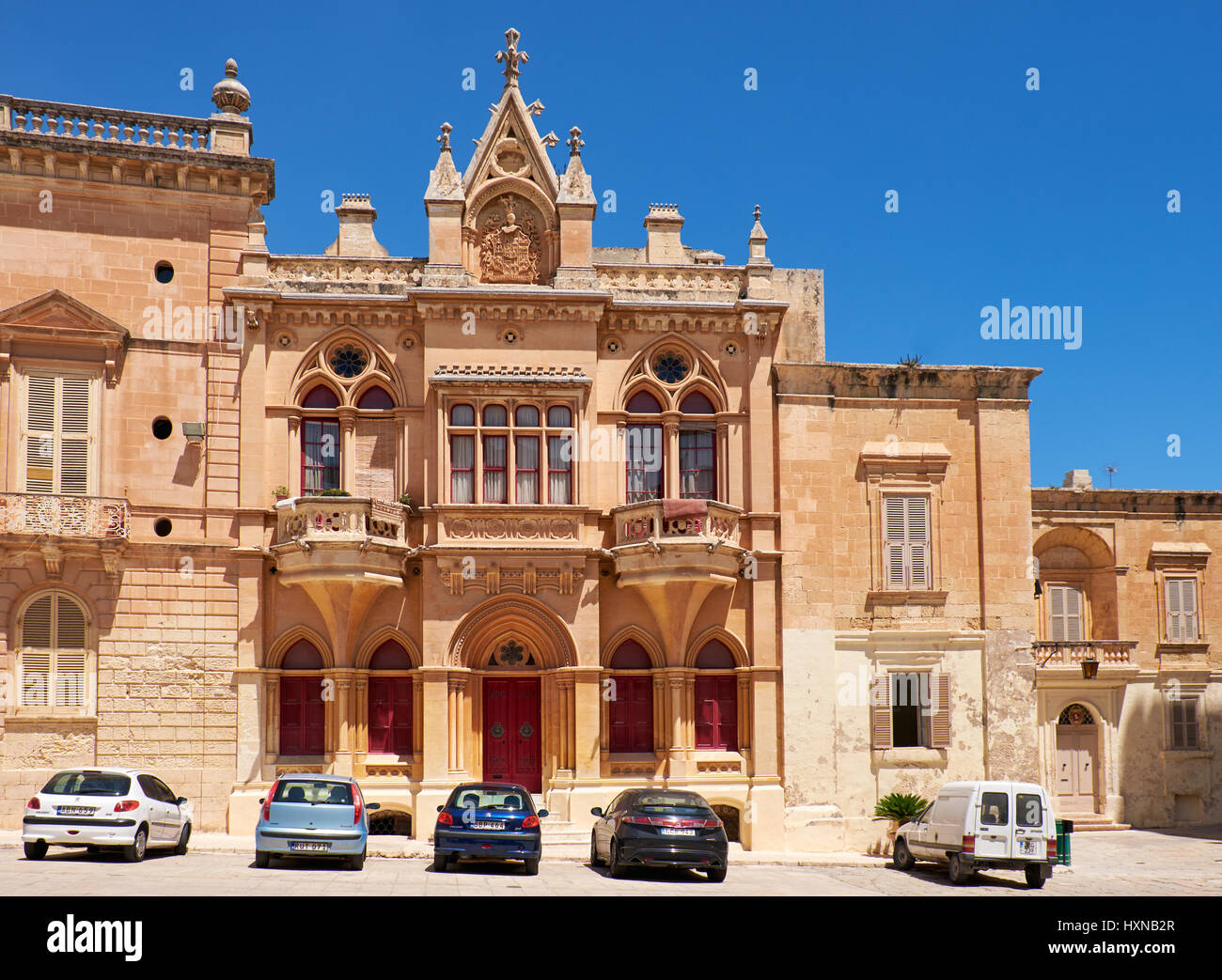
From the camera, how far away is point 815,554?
1168 inches

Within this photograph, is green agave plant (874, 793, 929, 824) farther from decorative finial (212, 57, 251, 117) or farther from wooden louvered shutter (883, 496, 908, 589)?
decorative finial (212, 57, 251, 117)

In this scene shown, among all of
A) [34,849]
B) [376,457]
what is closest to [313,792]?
[34,849]

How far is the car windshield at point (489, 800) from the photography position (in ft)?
69.5

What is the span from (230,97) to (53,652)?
42.3ft

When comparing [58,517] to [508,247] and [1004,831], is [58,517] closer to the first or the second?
[508,247]

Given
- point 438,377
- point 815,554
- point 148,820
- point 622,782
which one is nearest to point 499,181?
point 438,377

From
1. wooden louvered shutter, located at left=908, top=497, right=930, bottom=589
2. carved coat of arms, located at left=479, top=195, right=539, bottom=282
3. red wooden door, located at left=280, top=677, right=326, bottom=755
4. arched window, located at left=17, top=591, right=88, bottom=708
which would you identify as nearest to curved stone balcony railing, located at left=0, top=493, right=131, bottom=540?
arched window, located at left=17, top=591, right=88, bottom=708

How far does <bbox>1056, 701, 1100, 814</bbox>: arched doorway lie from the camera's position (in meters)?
36.1

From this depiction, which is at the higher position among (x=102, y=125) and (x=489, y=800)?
(x=102, y=125)

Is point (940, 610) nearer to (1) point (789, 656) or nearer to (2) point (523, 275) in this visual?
(1) point (789, 656)

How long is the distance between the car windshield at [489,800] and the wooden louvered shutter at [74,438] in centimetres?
1196

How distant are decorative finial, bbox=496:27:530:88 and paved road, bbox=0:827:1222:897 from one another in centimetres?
1758

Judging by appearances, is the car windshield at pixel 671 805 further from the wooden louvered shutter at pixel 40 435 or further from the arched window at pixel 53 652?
the wooden louvered shutter at pixel 40 435

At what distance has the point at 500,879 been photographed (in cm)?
2033
